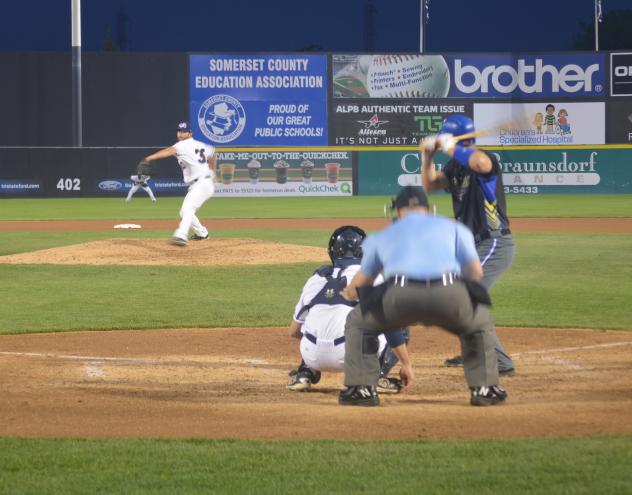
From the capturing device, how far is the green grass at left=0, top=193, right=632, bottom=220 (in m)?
30.1

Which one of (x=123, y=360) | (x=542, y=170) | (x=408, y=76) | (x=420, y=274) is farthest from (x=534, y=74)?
(x=420, y=274)

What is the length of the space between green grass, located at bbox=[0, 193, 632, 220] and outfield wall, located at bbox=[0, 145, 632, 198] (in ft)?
2.37

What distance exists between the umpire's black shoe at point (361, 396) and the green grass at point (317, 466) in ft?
3.46

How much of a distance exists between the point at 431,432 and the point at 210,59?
36011 mm

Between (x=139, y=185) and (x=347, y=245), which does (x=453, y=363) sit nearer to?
(x=347, y=245)

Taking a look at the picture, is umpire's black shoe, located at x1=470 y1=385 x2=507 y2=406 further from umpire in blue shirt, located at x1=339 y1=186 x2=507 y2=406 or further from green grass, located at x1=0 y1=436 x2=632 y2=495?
green grass, located at x1=0 y1=436 x2=632 y2=495

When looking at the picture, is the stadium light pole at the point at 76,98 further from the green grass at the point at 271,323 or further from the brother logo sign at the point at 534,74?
the brother logo sign at the point at 534,74

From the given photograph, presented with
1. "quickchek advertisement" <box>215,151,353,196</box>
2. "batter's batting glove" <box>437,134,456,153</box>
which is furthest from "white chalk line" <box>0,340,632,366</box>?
"quickchek advertisement" <box>215,151,353,196</box>

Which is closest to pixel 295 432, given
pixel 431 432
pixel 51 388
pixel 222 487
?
pixel 431 432

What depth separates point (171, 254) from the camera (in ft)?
59.3

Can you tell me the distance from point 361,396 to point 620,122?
3586 centimetres

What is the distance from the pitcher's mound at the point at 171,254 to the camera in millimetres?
17734

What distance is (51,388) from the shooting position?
27.7 ft

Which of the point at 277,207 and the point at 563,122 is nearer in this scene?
the point at 277,207
